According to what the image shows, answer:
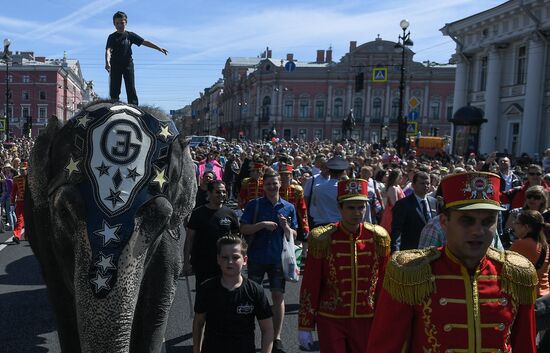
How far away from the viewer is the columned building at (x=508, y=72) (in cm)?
3122

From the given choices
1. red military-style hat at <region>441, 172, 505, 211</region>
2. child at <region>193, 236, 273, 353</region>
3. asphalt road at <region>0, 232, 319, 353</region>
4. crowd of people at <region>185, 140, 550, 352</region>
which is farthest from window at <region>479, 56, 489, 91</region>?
red military-style hat at <region>441, 172, 505, 211</region>

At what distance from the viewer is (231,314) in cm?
402

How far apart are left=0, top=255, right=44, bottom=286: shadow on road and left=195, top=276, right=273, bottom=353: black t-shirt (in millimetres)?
5776

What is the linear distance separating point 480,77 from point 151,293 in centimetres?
3856

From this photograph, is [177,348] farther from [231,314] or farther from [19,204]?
[19,204]

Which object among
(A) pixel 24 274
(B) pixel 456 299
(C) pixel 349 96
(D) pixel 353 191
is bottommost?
(A) pixel 24 274

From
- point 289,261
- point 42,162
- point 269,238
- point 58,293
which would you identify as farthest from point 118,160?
point 289,261

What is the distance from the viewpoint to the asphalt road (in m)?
6.26

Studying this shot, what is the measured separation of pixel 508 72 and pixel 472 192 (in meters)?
35.7

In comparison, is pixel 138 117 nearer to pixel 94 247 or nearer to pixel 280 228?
pixel 94 247

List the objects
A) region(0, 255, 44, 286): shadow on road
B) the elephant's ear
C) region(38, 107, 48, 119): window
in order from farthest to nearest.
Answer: region(38, 107, 48, 119): window, region(0, 255, 44, 286): shadow on road, the elephant's ear

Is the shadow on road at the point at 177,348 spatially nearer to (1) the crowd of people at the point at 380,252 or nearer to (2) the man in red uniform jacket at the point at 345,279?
(1) the crowd of people at the point at 380,252

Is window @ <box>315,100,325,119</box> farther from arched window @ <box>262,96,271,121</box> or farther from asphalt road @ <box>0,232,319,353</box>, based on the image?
asphalt road @ <box>0,232,319,353</box>

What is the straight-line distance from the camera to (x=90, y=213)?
346 cm
